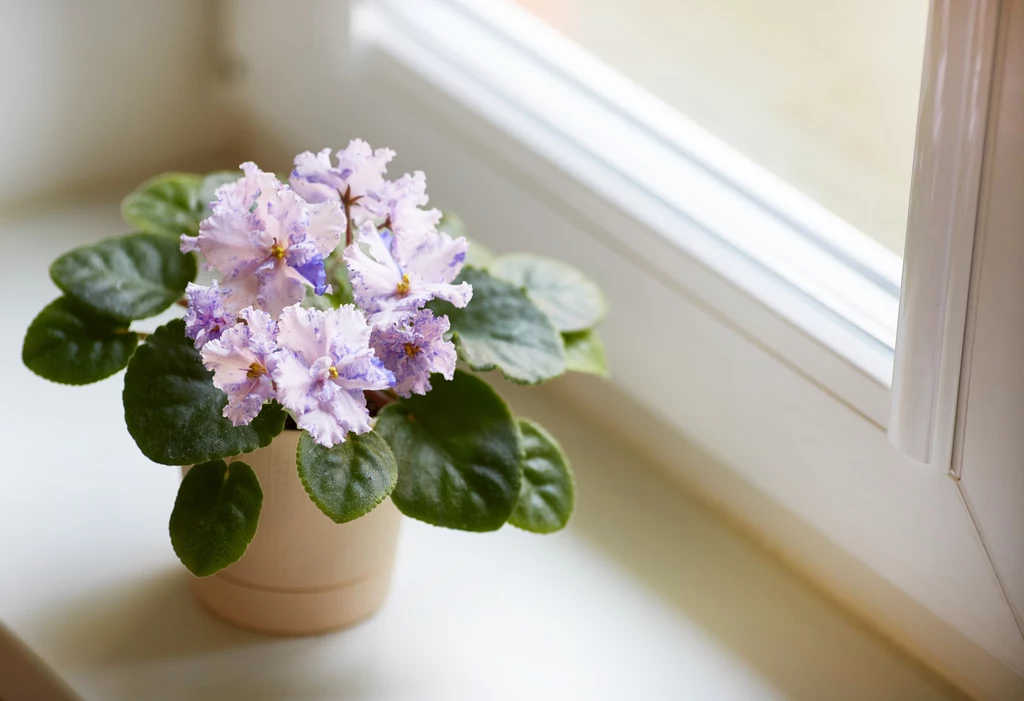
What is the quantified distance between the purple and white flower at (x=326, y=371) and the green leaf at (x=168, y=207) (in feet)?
0.73

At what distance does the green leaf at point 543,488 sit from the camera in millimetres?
752

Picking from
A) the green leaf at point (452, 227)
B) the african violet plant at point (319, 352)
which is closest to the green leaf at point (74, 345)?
the african violet plant at point (319, 352)

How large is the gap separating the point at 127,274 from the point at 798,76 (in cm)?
54

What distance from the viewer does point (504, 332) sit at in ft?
2.45

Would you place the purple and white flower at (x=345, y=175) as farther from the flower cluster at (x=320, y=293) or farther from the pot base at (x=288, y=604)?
the pot base at (x=288, y=604)

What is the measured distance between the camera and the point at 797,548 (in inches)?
37.2

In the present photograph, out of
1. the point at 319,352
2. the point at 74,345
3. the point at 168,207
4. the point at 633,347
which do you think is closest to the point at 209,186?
the point at 168,207

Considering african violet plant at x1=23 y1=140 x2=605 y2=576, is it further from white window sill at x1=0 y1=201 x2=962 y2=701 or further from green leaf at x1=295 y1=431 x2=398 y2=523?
white window sill at x1=0 y1=201 x2=962 y2=701

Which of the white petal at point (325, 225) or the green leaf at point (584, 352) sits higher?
the white petal at point (325, 225)

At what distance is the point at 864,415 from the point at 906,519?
0.26ft

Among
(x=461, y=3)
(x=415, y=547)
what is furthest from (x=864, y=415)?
(x=461, y=3)

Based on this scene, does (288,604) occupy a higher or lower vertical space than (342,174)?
lower

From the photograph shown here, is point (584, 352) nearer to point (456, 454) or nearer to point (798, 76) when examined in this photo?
point (456, 454)

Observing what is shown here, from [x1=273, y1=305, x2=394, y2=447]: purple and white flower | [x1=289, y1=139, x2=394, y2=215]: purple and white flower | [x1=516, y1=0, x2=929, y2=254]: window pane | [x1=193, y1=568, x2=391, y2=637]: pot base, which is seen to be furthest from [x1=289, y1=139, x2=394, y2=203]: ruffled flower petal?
[x1=516, y1=0, x2=929, y2=254]: window pane
